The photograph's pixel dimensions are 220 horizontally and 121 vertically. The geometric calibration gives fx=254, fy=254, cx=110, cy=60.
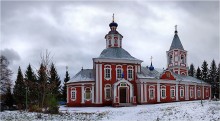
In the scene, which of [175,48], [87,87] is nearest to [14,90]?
[87,87]

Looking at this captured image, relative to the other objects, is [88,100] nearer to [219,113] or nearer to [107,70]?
[107,70]

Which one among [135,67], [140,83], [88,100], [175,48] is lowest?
[88,100]

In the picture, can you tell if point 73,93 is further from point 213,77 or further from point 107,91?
point 213,77

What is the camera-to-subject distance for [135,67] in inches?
1519

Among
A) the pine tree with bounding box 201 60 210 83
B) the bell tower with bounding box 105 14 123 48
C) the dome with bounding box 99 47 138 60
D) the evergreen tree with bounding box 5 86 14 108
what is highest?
the bell tower with bounding box 105 14 123 48

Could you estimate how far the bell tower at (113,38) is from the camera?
4103 cm

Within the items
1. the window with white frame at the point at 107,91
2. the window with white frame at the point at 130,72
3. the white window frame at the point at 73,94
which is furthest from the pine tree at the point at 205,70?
the white window frame at the point at 73,94

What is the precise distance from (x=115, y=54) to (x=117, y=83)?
552 cm

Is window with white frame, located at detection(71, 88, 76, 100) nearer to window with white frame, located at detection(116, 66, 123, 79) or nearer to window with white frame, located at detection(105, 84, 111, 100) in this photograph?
window with white frame, located at detection(105, 84, 111, 100)

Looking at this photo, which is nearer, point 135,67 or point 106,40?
point 135,67

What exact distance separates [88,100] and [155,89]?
10.8m

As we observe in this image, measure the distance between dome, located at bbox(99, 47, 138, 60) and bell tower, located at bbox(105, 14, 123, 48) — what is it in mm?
1155

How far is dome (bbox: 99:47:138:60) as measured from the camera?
38.1 metres

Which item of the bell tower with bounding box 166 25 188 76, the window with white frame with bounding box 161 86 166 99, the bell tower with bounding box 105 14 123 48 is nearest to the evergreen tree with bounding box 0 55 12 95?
the bell tower with bounding box 105 14 123 48
